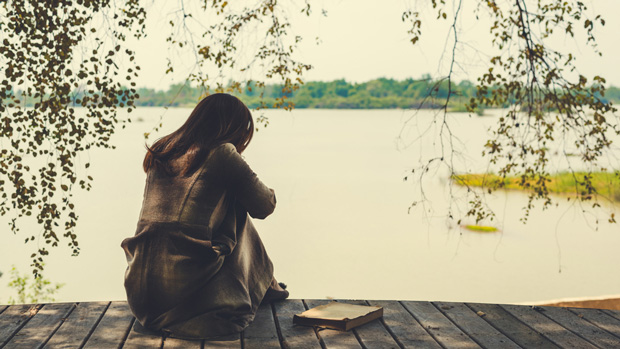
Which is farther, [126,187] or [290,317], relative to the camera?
[126,187]

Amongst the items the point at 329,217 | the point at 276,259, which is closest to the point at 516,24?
the point at 276,259

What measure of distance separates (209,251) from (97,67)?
1498mm

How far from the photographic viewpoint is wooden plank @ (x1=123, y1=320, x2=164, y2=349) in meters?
2.61

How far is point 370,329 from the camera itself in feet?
9.50

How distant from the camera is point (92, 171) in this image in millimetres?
18000

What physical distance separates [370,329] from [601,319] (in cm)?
124

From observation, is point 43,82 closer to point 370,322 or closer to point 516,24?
point 370,322

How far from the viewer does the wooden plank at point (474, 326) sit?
2.75 meters

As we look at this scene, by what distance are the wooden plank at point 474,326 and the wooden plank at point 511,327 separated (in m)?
0.04

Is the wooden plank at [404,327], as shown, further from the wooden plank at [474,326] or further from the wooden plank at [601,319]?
the wooden plank at [601,319]

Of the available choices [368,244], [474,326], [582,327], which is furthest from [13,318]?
[368,244]

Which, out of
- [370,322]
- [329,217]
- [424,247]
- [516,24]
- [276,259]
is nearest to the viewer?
[370,322]

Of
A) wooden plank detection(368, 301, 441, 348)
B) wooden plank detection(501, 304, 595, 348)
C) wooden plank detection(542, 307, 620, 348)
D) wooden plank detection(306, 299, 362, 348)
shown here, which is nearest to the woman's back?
wooden plank detection(306, 299, 362, 348)

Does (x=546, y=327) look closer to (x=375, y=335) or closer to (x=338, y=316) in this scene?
(x=375, y=335)
